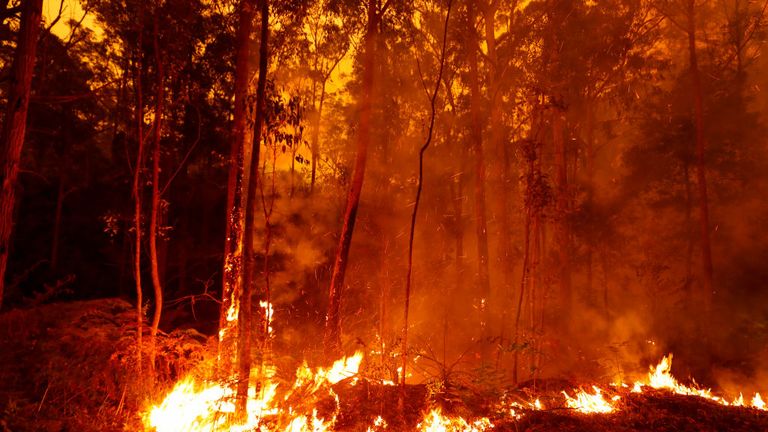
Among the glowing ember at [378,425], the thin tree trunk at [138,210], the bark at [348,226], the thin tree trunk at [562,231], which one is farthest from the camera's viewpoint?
the thin tree trunk at [562,231]

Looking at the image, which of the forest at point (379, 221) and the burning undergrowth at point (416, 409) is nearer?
the burning undergrowth at point (416, 409)

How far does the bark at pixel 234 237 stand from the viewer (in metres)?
7.49

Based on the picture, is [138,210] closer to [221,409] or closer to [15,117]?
[15,117]

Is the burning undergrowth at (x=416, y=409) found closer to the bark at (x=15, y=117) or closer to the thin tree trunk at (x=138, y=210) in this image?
the thin tree trunk at (x=138, y=210)

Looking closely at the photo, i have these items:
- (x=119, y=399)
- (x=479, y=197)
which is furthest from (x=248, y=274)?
(x=479, y=197)

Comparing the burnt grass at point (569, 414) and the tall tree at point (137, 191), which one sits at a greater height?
the tall tree at point (137, 191)

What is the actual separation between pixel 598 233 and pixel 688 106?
663cm

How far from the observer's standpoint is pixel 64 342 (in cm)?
719

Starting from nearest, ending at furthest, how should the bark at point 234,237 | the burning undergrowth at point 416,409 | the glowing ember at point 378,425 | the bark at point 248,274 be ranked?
the burning undergrowth at point 416,409, the glowing ember at point 378,425, the bark at point 248,274, the bark at point 234,237

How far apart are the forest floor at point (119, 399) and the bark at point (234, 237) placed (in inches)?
26.5

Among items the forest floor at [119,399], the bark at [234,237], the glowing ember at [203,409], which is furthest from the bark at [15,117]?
the bark at [234,237]

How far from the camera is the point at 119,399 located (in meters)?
6.88

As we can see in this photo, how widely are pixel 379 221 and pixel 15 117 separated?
41.0 feet

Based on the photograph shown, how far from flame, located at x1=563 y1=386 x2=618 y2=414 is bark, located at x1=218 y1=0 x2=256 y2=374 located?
5.02 m
